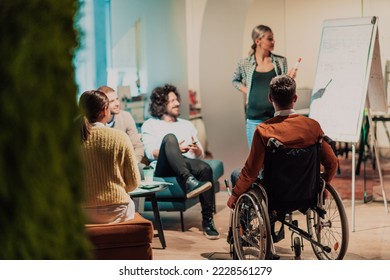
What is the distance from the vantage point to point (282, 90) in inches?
214

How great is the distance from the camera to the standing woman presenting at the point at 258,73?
19.7 feet

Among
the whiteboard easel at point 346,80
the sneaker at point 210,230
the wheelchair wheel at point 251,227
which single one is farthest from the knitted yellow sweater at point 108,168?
the whiteboard easel at point 346,80

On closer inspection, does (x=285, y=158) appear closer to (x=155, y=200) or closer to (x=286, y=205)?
(x=286, y=205)

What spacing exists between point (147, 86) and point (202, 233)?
1065mm

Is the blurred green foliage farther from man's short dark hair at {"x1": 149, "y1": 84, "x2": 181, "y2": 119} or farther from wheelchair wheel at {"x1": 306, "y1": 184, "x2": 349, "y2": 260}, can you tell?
wheelchair wheel at {"x1": 306, "y1": 184, "x2": 349, "y2": 260}

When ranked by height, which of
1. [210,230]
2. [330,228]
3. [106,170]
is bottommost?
[210,230]

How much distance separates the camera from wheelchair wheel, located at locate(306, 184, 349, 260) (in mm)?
5371

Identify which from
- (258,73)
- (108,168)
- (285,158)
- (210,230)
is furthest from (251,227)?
(258,73)

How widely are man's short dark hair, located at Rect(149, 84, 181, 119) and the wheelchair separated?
1140mm

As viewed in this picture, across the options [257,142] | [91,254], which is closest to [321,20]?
[257,142]

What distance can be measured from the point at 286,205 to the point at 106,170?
110cm

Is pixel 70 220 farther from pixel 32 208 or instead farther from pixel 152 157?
pixel 152 157
